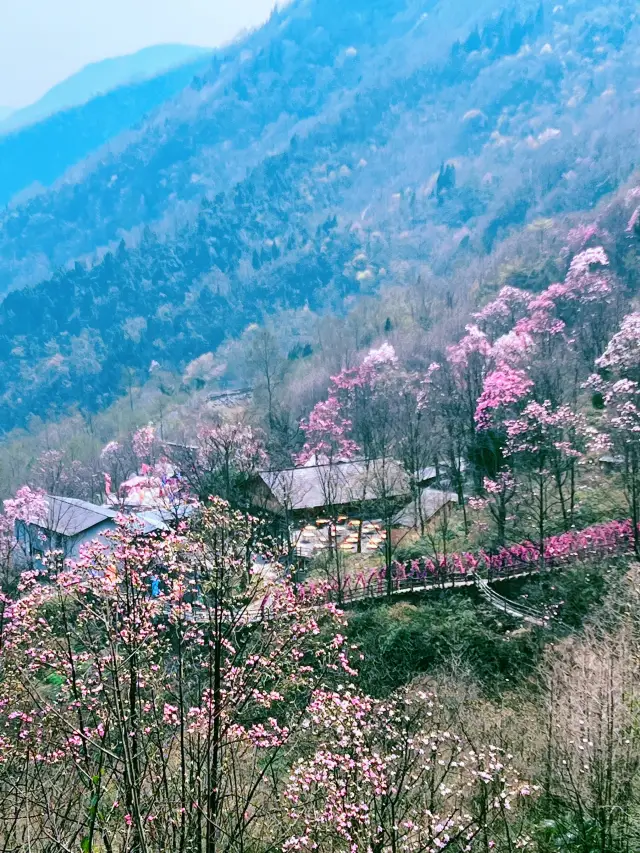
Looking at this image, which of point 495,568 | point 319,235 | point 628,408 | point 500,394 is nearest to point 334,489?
point 495,568

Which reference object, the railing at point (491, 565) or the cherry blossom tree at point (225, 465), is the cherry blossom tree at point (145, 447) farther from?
the railing at point (491, 565)

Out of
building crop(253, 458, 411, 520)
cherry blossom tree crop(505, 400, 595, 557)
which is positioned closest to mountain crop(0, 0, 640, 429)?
building crop(253, 458, 411, 520)

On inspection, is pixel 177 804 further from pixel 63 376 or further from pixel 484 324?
pixel 63 376

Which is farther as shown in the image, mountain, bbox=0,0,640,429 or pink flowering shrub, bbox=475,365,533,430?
mountain, bbox=0,0,640,429

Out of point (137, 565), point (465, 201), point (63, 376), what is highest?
point (465, 201)

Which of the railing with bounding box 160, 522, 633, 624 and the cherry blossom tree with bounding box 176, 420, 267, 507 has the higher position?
the cherry blossom tree with bounding box 176, 420, 267, 507

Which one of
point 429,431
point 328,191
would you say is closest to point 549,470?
point 429,431

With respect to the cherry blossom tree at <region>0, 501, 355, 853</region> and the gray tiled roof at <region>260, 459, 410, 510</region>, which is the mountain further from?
the cherry blossom tree at <region>0, 501, 355, 853</region>

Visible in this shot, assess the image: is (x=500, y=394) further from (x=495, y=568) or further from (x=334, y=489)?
(x=495, y=568)
